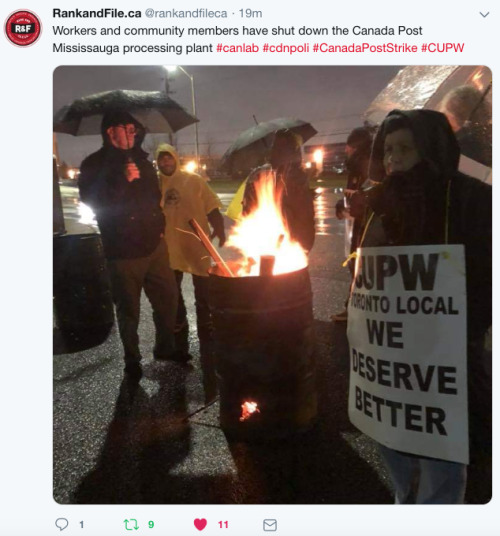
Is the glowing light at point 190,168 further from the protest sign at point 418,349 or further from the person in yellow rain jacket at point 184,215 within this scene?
the protest sign at point 418,349

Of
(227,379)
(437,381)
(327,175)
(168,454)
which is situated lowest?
(168,454)

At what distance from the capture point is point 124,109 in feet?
12.6

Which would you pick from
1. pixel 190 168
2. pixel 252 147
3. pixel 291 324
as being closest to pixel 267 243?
pixel 291 324

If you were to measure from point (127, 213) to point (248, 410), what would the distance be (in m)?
1.97

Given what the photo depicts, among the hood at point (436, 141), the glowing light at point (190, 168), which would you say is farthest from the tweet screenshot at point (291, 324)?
the glowing light at point (190, 168)

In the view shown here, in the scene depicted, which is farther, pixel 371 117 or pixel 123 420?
pixel 371 117

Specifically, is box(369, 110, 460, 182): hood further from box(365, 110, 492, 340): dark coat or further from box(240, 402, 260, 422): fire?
box(240, 402, 260, 422): fire
